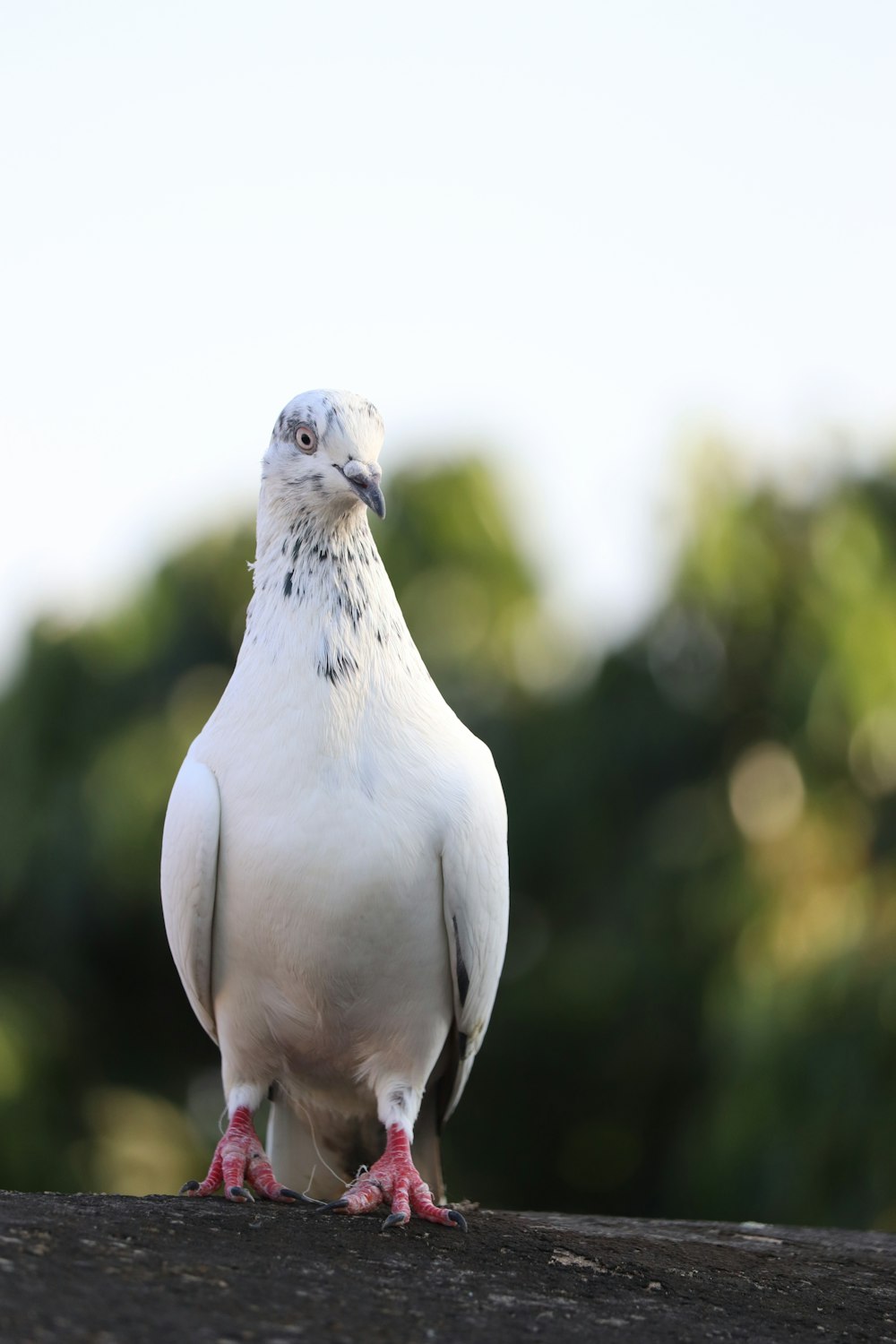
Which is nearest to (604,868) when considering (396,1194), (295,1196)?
(295,1196)

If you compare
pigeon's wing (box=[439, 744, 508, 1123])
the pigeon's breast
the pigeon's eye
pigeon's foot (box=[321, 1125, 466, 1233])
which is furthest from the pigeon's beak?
pigeon's foot (box=[321, 1125, 466, 1233])

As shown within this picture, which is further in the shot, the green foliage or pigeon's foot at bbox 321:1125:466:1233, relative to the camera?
the green foliage

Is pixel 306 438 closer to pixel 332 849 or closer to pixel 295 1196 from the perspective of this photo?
pixel 332 849

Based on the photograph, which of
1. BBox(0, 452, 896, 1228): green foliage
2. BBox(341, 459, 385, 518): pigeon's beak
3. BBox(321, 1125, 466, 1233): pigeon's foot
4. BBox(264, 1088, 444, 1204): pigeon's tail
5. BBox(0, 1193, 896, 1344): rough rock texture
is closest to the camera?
BBox(0, 1193, 896, 1344): rough rock texture

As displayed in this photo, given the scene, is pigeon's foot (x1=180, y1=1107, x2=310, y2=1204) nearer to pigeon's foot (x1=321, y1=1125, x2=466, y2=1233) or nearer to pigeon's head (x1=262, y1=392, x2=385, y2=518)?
pigeon's foot (x1=321, y1=1125, x2=466, y2=1233)

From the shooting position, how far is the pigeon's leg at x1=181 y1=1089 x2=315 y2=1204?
5.86 metres

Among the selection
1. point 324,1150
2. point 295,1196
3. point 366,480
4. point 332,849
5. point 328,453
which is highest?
point 328,453

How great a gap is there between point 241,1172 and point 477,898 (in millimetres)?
1438

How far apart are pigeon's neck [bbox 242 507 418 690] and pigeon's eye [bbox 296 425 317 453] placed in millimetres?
273

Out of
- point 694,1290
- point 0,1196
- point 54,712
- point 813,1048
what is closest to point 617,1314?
point 694,1290

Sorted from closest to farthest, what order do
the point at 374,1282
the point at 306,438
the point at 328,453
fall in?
the point at 374,1282 < the point at 328,453 < the point at 306,438

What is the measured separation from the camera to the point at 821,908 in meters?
13.8

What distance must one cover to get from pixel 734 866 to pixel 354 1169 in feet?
29.2

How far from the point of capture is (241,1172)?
5906 mm
